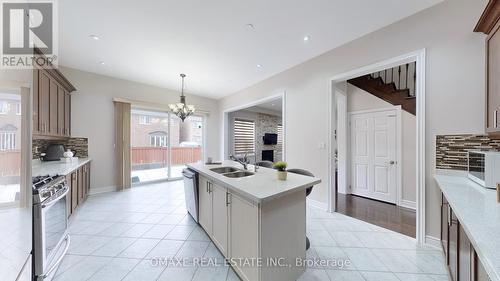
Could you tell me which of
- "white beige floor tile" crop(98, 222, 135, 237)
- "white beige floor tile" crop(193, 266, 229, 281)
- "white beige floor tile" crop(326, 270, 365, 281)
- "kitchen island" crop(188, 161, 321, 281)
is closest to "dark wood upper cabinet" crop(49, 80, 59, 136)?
"white beige floor tile" crop(98, 222, 135, 237)

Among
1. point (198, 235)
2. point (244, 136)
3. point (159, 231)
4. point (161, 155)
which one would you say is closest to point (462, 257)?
point (198, 235)

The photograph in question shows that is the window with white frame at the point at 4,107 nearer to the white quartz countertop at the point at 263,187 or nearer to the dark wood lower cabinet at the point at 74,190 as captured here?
the white quartz countertop at the point at 263,187

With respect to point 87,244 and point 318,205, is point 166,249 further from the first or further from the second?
point 318,205

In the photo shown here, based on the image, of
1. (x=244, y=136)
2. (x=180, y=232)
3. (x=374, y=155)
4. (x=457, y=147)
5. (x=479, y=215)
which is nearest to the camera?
(x=479, y=215)

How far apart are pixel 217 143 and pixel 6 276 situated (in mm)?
6036

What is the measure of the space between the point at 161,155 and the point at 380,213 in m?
5.66

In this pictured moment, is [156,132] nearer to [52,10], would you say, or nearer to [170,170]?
[170,170]

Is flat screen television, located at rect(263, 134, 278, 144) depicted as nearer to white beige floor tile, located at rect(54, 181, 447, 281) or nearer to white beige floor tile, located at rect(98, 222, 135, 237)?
white beige floor tile, located at rect(54, 181, 447, 281)

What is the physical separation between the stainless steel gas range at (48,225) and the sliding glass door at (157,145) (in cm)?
344

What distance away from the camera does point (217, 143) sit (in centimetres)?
698

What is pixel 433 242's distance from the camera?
2260mm

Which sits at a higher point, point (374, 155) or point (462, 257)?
point (374, 155)

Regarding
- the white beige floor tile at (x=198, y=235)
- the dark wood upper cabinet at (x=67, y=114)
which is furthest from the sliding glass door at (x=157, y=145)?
the white beige floor tile at (x=198, y=235)

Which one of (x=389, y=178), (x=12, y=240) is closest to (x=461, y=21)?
(x=389, y=178)
